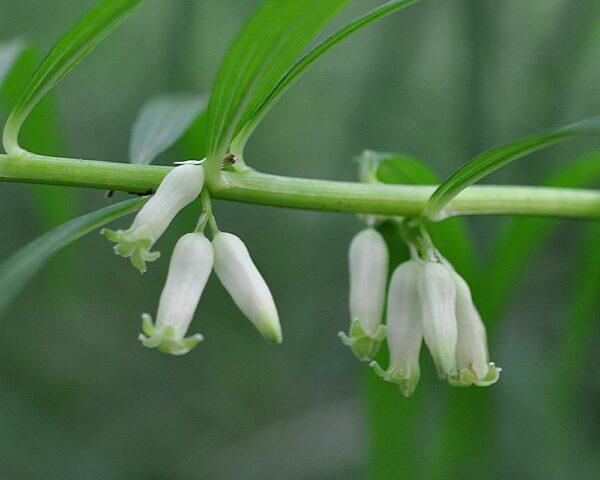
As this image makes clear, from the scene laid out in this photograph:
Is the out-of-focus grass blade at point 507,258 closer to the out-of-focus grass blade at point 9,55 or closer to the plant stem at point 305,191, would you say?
the plant stem at point 305,191

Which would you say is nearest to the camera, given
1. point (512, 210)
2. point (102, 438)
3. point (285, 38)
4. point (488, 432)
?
point (285, 38)

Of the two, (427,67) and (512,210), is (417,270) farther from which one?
(427,67)

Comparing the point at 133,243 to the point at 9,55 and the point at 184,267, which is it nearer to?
the point at 184,267

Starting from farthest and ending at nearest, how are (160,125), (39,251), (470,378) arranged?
(160,125) → (470,378) → (39,251)

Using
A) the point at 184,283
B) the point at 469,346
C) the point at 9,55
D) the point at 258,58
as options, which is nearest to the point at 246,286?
the point at 184,283

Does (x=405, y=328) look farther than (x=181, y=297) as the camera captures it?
Yes

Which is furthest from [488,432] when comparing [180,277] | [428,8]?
[428,8]
